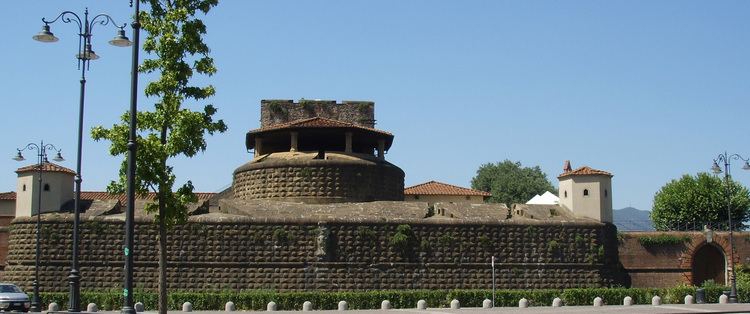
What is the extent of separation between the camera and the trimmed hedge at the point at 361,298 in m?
28.7

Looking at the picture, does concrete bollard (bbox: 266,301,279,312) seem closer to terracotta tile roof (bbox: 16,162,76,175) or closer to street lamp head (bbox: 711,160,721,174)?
terracotta tile roof (bbox: 16,162,76,175)

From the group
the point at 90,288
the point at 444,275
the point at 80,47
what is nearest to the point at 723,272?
the point at 444,275

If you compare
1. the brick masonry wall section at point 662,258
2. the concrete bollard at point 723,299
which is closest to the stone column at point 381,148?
the brick masonry wall section at point 662,258

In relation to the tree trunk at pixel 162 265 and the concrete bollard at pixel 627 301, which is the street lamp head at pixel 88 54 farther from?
the concrete bollard at pixel 627 301

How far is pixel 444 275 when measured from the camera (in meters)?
33.3

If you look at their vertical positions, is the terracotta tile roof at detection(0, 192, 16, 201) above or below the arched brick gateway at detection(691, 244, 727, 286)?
above

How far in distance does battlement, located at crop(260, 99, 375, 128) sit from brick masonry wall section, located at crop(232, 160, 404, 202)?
6.72 meters

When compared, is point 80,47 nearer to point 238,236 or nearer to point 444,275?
point 238,236

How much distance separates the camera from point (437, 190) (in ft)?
171

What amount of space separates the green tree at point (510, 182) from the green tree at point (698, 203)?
29394 millimetres

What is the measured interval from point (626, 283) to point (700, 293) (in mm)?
4741

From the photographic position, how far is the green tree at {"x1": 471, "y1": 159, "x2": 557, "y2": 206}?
3147 inches

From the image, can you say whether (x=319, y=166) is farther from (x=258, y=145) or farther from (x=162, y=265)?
(x=162, y=265)

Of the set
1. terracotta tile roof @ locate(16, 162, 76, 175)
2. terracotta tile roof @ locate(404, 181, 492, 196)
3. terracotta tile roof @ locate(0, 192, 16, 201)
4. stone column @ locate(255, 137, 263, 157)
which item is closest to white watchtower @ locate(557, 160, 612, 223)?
stone column @ locate(255, 137, 263, 157)
